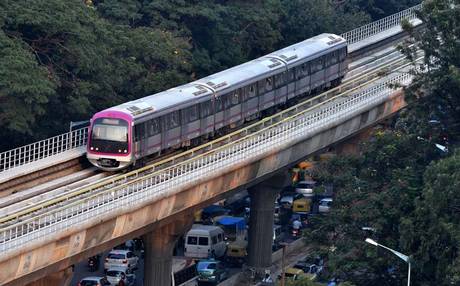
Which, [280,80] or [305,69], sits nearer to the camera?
[280,80]

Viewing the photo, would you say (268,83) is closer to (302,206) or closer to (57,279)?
(302,206)

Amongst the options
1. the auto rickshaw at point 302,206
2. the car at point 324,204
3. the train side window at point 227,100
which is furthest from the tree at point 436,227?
the auto rickshaw at point 302,206

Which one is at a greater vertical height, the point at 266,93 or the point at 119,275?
the point at 266,93

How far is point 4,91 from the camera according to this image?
221ft

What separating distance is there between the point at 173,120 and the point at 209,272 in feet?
36.1

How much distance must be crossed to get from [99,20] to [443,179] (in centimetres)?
2991

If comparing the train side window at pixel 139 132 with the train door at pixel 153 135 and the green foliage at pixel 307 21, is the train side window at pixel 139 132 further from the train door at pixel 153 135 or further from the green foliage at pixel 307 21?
the green foliage at pixel 307 21

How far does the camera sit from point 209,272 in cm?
7588

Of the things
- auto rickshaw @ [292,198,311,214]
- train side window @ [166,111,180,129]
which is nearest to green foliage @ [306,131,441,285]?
train side window @ [166,111,180,129]

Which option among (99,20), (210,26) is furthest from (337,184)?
(210,26)

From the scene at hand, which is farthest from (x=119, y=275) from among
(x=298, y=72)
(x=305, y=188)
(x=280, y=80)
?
(x=305, y=188)

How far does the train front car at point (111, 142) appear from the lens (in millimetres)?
64812

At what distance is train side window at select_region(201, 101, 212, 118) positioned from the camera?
238 ft

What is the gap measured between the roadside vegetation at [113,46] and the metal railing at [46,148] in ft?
3.41
